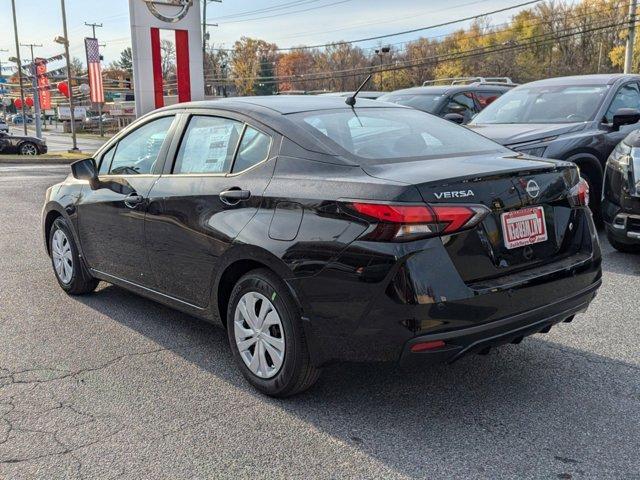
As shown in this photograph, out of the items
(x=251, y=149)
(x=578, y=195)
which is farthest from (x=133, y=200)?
(x=578, y=195)

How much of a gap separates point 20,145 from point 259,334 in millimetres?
29012

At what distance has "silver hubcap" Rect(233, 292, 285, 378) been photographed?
3.32m

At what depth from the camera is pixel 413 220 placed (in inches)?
110

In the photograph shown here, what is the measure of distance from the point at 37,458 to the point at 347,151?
2140 millimetres

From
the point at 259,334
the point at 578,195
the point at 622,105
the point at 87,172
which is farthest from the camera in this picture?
the point at 622,105

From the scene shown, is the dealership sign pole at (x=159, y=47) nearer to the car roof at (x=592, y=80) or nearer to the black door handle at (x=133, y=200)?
the car roof at (x=592, y=80)

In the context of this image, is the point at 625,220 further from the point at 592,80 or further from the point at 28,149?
the point at 28,149

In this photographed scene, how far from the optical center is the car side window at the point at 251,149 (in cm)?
356

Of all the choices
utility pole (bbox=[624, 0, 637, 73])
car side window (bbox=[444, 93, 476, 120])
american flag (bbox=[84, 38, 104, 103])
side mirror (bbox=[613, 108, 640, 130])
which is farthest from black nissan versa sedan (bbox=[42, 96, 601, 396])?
american flag (bbox=[84, 38, 104, 103])

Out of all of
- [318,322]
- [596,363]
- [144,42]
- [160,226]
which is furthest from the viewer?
[144,42]

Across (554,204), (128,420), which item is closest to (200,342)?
(128,420)

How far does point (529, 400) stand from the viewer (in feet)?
11.0

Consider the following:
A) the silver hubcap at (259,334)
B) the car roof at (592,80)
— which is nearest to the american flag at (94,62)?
the car roof at (592,80)

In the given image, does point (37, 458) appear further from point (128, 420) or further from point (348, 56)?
point (348, 56)
